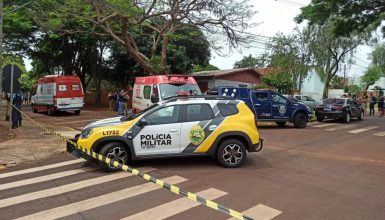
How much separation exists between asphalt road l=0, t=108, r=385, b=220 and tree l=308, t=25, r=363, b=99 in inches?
979

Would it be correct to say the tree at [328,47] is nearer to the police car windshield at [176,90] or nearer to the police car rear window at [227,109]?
the police car windshield at [176,90]

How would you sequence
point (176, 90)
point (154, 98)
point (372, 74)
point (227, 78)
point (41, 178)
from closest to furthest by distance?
1. point (41, 178)
2. point (154, 98)
3. point (176, 90)
4. point (227, 78)
5. point (372, 74)

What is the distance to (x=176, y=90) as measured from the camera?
57.9 feet

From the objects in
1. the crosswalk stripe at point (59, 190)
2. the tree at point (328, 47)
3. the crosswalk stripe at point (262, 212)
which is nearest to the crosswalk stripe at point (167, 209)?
the crosswalk stripe at point (262, 212)

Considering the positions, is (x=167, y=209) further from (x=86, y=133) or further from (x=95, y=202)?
(x=86, y=133)

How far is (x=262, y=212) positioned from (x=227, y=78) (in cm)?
Result: 2979

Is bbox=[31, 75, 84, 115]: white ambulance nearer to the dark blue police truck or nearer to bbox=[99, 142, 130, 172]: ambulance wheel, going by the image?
the dark blue police truck

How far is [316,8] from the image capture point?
72.0ft

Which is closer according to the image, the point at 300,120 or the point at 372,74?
the point at 300,120

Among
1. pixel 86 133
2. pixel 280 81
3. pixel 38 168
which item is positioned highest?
pixel 280 81

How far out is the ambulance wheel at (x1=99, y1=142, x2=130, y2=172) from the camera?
29.0 feet

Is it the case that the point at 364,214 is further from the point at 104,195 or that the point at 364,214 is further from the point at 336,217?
the point at 104,195

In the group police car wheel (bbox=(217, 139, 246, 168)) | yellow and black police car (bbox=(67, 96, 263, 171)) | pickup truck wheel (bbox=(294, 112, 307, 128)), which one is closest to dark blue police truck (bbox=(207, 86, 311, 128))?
pickup truck wheel (bbox=(294, 112, 307, 128))

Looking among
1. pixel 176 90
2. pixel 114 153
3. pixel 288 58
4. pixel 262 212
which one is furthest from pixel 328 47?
pixel 262 212
